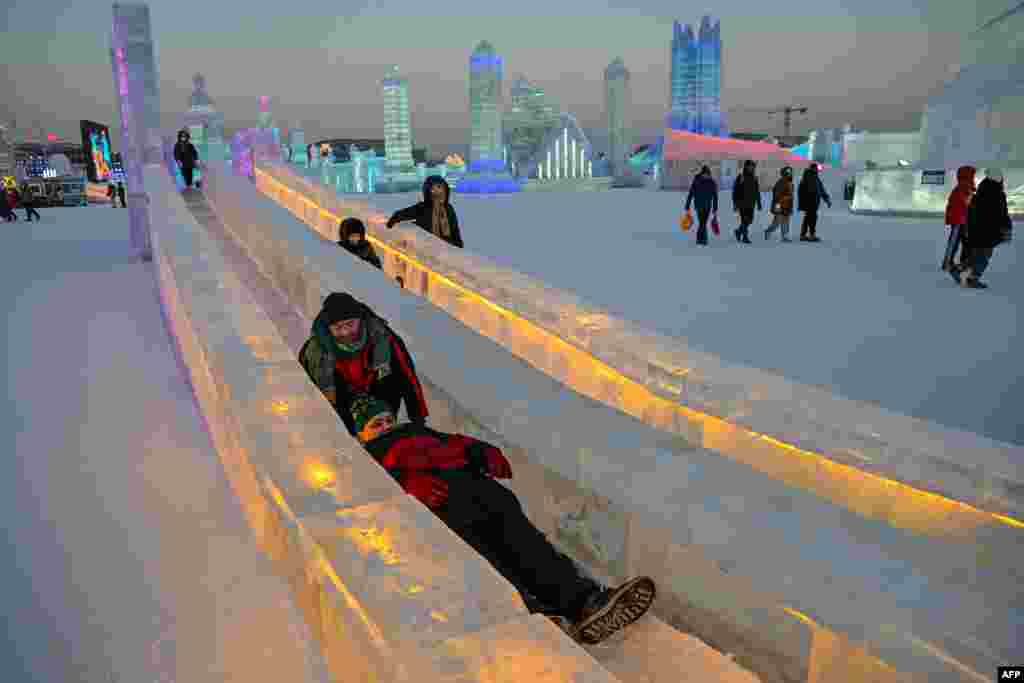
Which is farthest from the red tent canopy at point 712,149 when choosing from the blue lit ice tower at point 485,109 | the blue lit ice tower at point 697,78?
the blue lit ice tower at point 697,78

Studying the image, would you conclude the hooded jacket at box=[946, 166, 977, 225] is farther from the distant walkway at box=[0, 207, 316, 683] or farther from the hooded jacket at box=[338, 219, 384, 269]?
the distant walkway at box=[0, 207, 316, 683]

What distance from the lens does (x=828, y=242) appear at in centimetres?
1256

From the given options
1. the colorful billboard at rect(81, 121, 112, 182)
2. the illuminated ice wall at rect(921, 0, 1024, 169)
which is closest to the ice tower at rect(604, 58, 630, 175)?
the colorful billboard at rect(81, 121, 112, 182)

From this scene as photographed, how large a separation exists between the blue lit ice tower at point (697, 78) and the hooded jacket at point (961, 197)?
318 feet

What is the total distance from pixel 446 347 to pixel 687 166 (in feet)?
103

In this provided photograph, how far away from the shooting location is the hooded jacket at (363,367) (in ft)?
11.1

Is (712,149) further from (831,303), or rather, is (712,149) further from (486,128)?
(831,303)

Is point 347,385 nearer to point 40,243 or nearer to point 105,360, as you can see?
point 105,360

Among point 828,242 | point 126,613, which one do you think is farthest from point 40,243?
point 828,242

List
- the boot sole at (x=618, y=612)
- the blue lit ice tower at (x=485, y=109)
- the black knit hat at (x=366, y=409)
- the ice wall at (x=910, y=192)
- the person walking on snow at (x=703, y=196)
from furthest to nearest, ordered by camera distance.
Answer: the blue lit ice tower at (x=485, y=109), the ice wall at (x=910, y=192), the person walking on snow at (x=703, y=196), the black knit hat at (x=366, y=409), the boot sole at (x=618, y=612)

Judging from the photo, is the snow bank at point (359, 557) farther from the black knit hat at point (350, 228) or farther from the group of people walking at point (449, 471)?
the black knit hat at point (350, 228)

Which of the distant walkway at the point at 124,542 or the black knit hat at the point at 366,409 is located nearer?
the distant walkway at the point at 124,542

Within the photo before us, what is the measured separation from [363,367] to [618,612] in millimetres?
1861

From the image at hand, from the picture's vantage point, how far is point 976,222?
7762 mm
